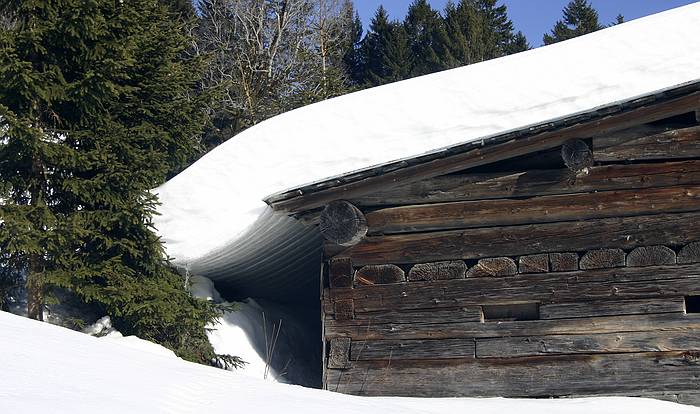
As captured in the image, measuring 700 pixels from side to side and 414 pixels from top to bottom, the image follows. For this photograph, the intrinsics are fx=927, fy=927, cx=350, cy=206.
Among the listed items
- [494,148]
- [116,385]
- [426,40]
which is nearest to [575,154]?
[494,148]

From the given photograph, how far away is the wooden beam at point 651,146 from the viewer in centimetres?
896

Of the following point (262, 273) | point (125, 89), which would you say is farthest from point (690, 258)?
point (125, 89)

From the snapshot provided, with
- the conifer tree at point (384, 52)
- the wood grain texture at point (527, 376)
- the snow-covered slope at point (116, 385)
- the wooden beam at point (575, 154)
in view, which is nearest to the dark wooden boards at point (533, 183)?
the wooden beam at point (575, 154)

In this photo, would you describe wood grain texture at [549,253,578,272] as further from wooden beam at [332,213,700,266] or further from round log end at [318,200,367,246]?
round log end at [318,200,367,246]

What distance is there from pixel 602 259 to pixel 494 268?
1042 mm

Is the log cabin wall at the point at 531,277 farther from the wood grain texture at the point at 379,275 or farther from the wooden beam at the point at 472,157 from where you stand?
the wooden beam at the point at 472,157

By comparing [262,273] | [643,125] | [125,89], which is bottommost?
[262,273]

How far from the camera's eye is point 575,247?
9039mm

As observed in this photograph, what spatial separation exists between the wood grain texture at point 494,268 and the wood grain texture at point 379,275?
0.72m

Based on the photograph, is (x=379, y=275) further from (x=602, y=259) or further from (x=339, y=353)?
(x=602, y=259)

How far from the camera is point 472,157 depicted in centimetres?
909

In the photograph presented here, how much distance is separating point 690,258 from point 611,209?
857mm

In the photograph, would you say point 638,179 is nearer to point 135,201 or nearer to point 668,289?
point 668,289

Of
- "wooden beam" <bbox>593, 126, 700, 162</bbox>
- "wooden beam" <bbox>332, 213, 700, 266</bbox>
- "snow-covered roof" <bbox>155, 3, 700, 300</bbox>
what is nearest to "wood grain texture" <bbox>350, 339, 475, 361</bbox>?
"wooden beam" <bbox>332, 213, 700, 266</bbox>
